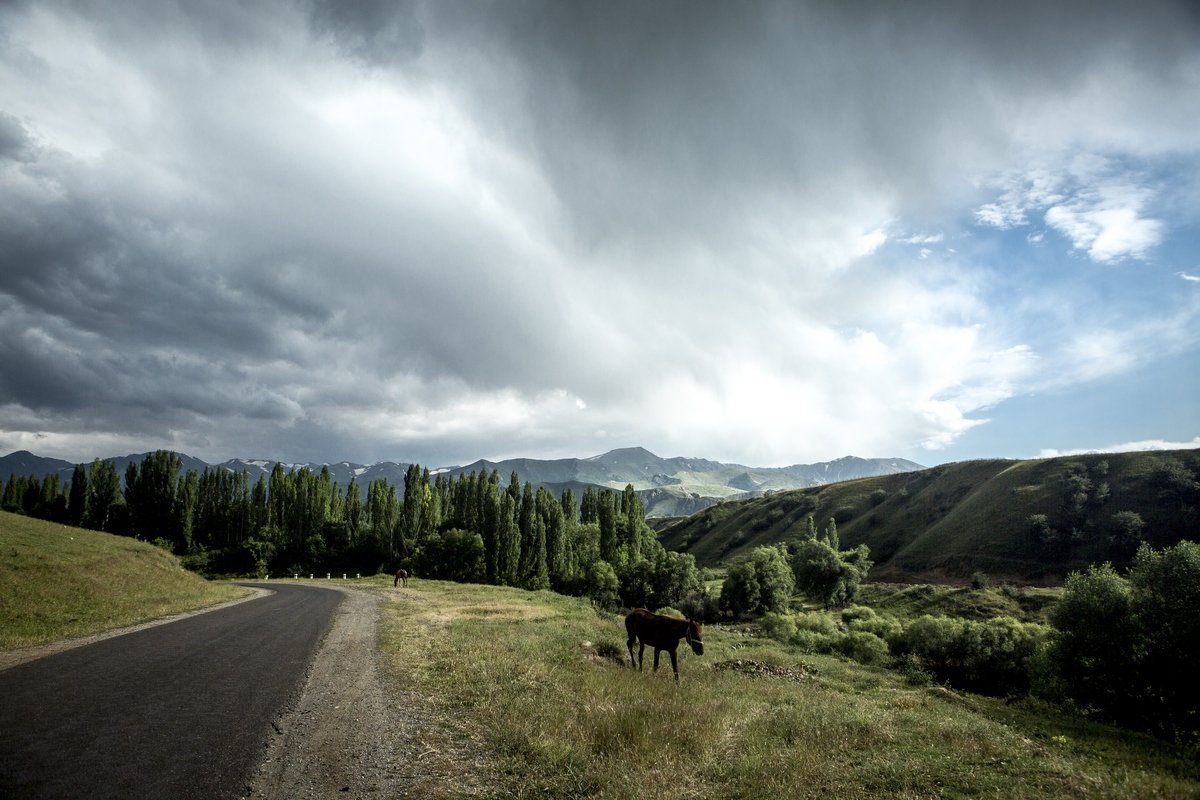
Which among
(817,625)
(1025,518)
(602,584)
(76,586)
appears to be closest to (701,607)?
(602,584)

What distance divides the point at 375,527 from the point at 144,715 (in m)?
101

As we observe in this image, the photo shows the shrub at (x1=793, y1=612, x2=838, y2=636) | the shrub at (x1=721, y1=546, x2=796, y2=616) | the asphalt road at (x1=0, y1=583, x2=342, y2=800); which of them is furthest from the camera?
the shrub at (x1=721, y1=546, x2=796, y2=616)

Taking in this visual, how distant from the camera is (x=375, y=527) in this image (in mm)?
104125

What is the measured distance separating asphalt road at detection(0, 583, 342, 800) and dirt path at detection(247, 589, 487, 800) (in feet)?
1.70

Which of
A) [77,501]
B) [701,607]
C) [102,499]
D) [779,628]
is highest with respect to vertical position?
[102,499]

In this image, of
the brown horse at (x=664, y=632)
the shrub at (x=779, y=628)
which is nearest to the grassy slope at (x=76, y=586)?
the brown horse at (x=664, y=632)

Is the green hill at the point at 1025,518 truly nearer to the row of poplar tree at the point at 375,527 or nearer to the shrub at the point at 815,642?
the row of poplar tree at the point at 375,527

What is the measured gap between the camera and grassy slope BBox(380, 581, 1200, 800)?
29.5 ft

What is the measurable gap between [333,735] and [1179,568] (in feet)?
126

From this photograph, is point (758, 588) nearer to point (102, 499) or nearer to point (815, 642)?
point (815, 642)

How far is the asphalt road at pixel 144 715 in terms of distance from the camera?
817cm

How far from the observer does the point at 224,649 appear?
19344mm

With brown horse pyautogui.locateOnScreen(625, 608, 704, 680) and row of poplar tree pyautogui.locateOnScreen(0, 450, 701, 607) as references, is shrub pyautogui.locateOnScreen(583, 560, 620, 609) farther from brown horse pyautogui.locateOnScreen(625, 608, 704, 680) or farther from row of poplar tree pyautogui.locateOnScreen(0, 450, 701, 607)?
brown horse pyautogui.locateOnScreen(625, 608, 704, 680)

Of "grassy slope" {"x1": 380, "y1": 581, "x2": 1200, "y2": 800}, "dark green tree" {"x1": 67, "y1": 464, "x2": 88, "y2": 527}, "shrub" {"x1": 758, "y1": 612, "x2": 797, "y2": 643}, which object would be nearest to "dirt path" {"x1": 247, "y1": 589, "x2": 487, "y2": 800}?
"grassy slope" {"x1": 380, "y1": 581, "x2": 1200, "y2": 800}
